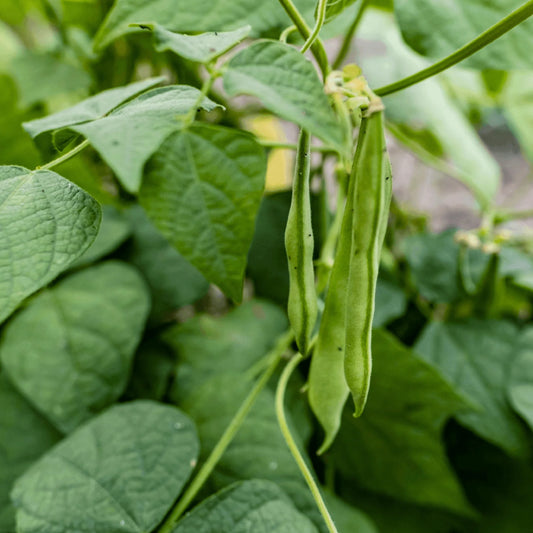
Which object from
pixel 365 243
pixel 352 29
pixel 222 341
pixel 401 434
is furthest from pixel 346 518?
pixel 352 29

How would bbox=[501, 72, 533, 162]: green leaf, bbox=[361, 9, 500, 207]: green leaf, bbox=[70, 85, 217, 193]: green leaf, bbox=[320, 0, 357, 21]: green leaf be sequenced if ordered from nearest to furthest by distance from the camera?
1. bbox=[70, 85, 217, 193]: green leaf
2. bbox=[320, 0, 357, 21]: green leaf
3. bbox=[361, 9, 500, 207]: green leaf
4. bbox=[501, 72, 533, 162]: green leaf

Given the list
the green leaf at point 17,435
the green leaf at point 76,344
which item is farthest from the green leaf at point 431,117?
the green leaf at point 17,435

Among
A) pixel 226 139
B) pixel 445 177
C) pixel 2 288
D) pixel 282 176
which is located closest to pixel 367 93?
pixel 226 139

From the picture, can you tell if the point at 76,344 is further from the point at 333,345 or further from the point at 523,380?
the point at 523,380

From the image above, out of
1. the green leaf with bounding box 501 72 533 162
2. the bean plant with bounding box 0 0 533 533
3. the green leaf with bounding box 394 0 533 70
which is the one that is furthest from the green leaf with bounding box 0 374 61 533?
the green leaf with bounding box 501 72 533 162

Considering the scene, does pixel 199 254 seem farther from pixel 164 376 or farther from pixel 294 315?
pixel 164 376

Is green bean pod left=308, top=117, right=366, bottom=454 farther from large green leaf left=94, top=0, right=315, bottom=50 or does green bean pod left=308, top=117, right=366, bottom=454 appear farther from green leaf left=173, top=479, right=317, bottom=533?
large green leaf left=94, top=0, right=315, bottom=50
